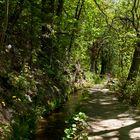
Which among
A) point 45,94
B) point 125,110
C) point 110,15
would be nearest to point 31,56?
point 45,94

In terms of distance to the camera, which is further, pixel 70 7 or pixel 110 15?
pixel 110 15

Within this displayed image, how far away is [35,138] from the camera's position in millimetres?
11992

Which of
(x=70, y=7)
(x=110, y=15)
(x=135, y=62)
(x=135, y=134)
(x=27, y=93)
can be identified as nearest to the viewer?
(x=135, y=134)

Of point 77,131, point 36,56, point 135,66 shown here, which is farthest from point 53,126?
point 135,66

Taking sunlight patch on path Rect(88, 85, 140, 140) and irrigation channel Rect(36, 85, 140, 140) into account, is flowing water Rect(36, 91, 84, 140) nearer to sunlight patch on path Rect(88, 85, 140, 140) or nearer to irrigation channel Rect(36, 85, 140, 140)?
irrigation channel Rect(36, 85, 140, 140)

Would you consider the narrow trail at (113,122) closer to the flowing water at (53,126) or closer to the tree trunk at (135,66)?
the flowing water at (53,126)

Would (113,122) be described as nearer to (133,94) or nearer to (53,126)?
(53,126)

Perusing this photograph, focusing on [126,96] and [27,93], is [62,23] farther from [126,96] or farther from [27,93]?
[27,93]

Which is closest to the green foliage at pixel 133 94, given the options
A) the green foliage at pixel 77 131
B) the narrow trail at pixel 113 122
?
the narrow trail at pixel 113 122

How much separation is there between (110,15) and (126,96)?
56.8 ft

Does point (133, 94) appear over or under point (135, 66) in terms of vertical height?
under

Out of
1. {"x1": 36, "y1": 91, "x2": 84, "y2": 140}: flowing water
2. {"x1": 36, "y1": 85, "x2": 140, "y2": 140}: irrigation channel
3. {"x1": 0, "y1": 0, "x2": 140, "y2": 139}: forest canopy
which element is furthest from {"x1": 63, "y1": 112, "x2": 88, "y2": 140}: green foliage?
{"x1": 0, "y1": 0, "x2": 140, "y2": 139}: forest canopy

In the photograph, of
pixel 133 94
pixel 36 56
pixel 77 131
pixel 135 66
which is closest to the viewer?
pixel 77 131

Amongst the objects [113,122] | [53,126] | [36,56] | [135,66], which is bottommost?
[53,126]
